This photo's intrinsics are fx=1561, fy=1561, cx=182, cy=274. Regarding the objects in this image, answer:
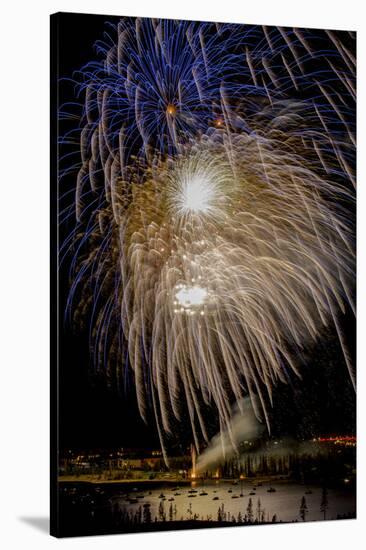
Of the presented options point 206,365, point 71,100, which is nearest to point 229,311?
point 206,365

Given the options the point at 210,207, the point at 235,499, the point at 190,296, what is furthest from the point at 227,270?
the point at 235,499

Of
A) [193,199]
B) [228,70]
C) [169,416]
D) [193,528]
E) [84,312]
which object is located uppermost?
[228,70]

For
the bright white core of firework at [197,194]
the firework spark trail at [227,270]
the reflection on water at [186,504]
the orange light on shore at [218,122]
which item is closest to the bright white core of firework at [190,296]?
the firework spark trail at [227,270]

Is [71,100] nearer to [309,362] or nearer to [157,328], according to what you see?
[157,328]

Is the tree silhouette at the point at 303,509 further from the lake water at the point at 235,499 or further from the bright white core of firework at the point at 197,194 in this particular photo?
the bright white core of firework at the point at 197,194

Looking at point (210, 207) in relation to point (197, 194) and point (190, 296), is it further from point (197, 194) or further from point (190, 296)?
point (190, 296)

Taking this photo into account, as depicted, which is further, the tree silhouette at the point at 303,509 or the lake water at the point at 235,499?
the tree silhouette at the point at 303,509

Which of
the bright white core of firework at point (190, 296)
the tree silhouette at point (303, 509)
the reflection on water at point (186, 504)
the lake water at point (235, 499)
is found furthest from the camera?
the tree silhouette at point (303, 509)
